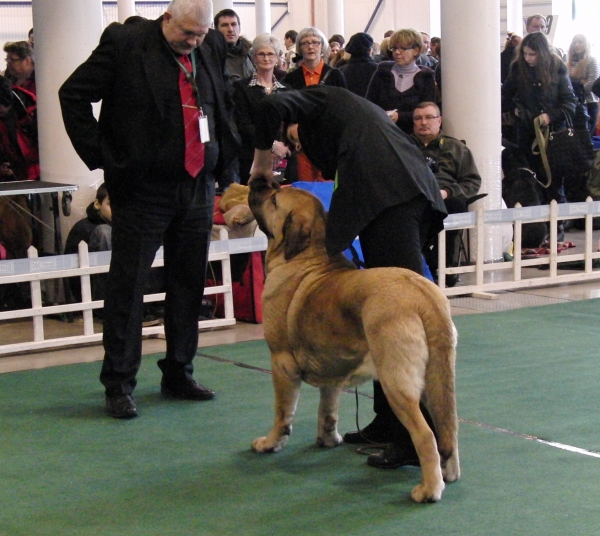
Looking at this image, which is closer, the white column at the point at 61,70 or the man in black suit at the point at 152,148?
the man in black suit at the point at 152,148

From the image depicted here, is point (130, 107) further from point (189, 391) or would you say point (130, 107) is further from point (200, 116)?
point (189, 391)

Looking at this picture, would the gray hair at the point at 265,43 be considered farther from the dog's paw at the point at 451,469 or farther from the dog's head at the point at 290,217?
the dog's paw at the point at 451,469

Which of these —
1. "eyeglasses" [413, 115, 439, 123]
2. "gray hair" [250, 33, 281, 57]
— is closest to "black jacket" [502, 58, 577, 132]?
"eyeglasses" [413, 115, 439, 123]

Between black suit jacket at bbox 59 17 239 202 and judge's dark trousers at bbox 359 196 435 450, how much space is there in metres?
1.15

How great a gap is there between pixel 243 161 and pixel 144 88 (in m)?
3.38

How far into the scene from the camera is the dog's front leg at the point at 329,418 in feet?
11.9

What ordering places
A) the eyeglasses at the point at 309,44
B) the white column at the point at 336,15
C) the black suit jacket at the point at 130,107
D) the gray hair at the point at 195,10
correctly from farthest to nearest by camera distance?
the white column at the point at 336,15, the eyeglasses at the point at 309,44, the black suit jacket at the point at 130,107, the gray hair at the point at 195,10

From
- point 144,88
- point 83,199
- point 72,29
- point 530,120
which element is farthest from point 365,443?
point 530,120

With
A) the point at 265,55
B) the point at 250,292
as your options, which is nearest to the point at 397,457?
the point at 250,292

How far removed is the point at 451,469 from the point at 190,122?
1.88 m

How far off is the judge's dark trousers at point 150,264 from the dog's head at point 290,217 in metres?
0.86

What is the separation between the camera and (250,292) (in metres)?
6.32

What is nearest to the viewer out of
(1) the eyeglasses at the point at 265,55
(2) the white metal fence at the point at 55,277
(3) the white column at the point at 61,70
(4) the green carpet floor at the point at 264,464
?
(4) the green carpet floor at the point at 264,464


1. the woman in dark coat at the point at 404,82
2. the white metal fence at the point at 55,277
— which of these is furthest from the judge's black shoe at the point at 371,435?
the woman in dark coat at the point at 404,82
